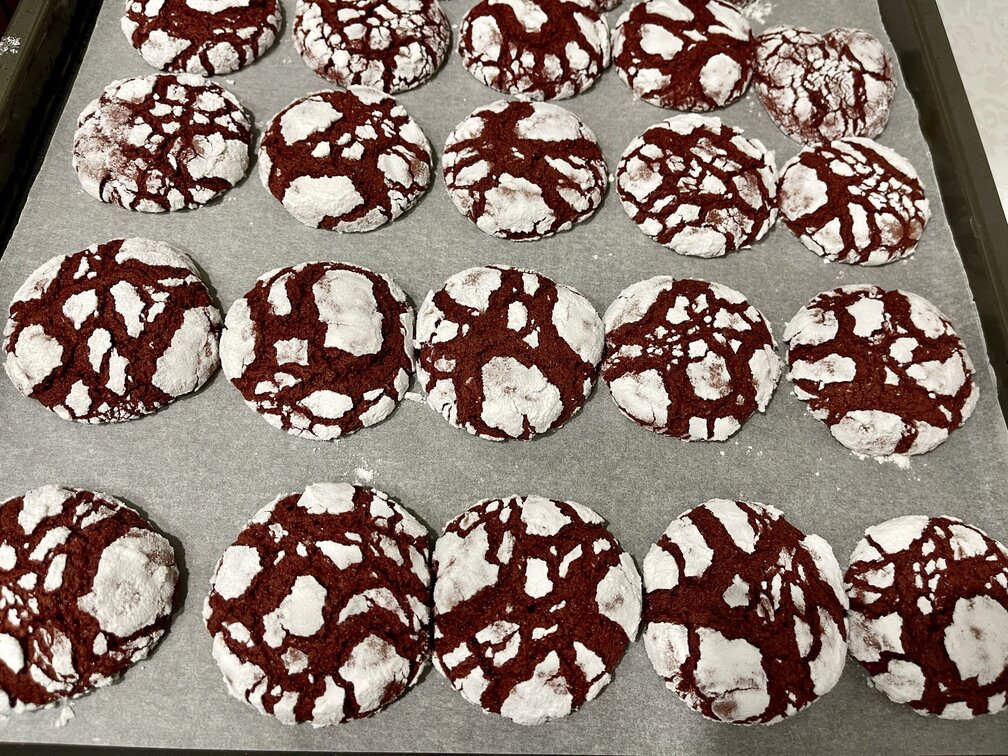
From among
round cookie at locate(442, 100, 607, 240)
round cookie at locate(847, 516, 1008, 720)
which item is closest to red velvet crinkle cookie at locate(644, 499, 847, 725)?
round cookie at locate(847, 516, 1008, 720)

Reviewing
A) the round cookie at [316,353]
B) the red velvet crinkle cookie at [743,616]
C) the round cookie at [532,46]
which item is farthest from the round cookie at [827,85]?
the round cookie at [316,353]

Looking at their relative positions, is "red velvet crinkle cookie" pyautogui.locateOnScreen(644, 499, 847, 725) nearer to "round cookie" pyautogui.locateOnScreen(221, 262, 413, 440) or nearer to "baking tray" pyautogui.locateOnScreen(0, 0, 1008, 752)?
"baking tray" pyautogui.locateOnScreen(0, 0, 1008, 752)

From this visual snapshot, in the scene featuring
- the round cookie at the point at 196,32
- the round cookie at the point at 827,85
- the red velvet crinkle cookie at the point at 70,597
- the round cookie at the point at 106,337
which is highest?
the round cookie at the point at 827,85

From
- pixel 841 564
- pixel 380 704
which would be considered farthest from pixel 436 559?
pixel 841 564

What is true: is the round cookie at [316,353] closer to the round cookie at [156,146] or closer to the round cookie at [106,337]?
the round cookie at [106,337]

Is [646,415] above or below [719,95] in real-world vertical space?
below

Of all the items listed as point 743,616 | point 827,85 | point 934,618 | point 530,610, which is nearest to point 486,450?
point 530,610

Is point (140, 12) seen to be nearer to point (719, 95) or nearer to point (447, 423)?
point (447, 423)
